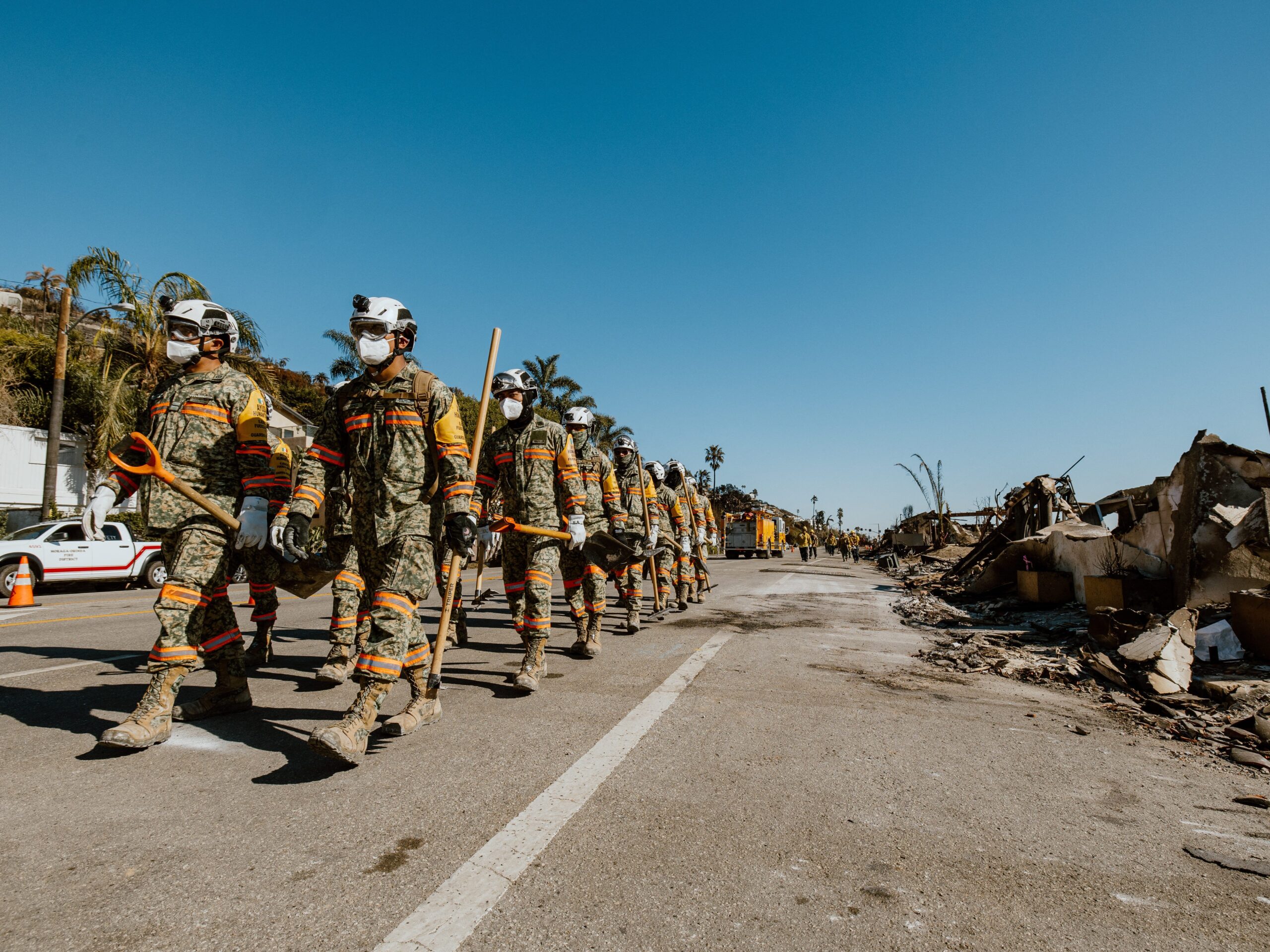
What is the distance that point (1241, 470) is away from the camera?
25.1 feet

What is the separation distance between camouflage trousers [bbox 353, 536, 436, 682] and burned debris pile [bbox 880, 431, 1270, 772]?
470 centimetres

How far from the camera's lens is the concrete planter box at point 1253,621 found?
5898 millimetres

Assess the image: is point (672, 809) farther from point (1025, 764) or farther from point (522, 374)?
point (522, 374)

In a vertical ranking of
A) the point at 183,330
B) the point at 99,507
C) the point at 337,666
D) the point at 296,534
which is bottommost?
the point at 337,666

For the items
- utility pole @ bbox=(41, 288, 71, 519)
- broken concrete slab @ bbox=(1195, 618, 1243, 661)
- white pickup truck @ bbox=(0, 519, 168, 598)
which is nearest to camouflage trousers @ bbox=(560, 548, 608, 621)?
broken concrete slab @ bbox=(1195, 618, 1243, 661)

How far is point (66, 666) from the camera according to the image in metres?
5.57

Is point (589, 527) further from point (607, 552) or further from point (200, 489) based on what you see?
point (200, 489)

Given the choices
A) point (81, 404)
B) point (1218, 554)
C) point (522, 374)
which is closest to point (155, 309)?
point (81, 404)

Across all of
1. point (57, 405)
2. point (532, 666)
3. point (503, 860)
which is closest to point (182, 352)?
point (532, 666)

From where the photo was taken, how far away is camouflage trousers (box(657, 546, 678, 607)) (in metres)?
10.2

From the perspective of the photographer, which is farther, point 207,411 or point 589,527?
point 589,527

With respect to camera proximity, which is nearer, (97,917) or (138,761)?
(97,917)

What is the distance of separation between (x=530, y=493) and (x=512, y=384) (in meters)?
0.90

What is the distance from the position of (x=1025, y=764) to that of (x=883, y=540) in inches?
1875
